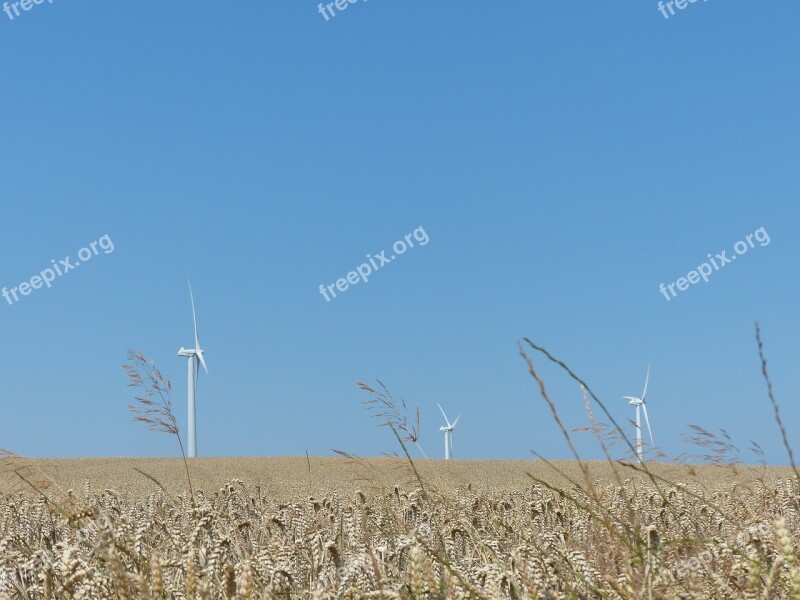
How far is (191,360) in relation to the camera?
3603 centimetres

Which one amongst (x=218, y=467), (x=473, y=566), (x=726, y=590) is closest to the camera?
(x=726, y=590)

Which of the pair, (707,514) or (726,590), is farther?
(707,514)

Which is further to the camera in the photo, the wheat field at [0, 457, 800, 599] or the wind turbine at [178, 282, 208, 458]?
the wind turbine at [178, 282, 208, 458]

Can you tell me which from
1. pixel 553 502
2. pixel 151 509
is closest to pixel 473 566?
pixel 553 502

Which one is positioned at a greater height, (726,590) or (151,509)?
(151,509)

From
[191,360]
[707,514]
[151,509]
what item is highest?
[191,360]

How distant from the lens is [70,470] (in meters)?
27.5

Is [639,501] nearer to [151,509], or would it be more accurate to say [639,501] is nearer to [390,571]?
[390,571]

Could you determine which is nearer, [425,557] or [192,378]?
[425,557]

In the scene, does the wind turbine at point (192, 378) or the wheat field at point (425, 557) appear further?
the wind turbine at point (192, 378)

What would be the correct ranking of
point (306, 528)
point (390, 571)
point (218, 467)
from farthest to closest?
1. point (218, 467)
2. point (306, 528)
3. point (390, 571)

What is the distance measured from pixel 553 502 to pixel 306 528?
3148 mm

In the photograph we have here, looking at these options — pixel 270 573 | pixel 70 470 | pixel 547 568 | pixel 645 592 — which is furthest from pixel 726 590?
pixel 70 470

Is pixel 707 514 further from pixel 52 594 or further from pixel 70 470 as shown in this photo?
pixel 70 470
